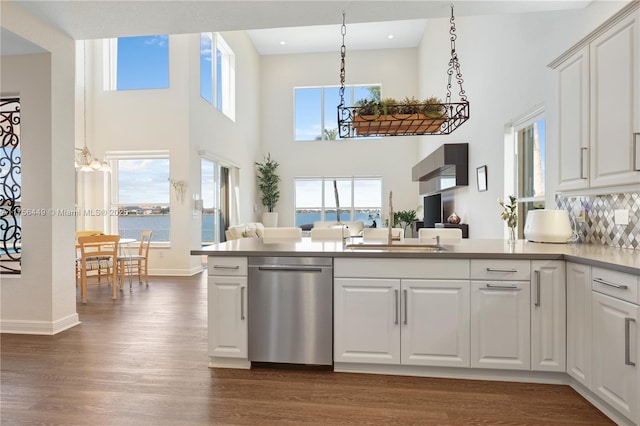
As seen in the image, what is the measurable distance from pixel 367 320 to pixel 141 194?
572 centimetres

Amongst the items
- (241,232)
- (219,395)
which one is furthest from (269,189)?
(219,395)

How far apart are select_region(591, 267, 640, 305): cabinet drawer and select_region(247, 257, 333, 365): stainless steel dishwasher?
5.02 ft

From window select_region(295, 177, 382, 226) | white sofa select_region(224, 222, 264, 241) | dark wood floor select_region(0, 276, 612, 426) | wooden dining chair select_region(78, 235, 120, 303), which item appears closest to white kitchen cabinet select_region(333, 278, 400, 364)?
dark wood floor select_region(0, 276, 612, 426)

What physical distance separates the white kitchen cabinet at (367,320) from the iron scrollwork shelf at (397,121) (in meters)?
1.40

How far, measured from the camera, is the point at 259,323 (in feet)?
8.33

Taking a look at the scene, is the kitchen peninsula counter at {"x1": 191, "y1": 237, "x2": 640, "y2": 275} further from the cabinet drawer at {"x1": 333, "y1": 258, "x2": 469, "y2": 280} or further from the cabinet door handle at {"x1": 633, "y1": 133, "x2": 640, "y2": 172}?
the cabinet door handle at {"x1": 633, "y1": 133, "x2": 640, "y2": 172}

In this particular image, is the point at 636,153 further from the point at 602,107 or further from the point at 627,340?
the point at 627,340

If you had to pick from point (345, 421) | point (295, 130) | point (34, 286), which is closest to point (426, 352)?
point (345, 421)

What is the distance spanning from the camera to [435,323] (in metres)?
2.38

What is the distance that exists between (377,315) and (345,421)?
709mm

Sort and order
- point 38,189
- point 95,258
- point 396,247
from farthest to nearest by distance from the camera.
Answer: point 95,258, point 38,189, point 396,247

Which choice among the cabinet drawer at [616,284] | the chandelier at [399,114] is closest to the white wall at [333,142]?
the chandelier at [399,114]

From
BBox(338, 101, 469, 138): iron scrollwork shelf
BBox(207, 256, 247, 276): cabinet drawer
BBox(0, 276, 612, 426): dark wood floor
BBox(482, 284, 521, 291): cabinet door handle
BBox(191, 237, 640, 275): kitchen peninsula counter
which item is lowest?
BBox(0, 276, 612, 426): dark wood floor

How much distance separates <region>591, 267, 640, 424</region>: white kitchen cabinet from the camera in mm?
1718
